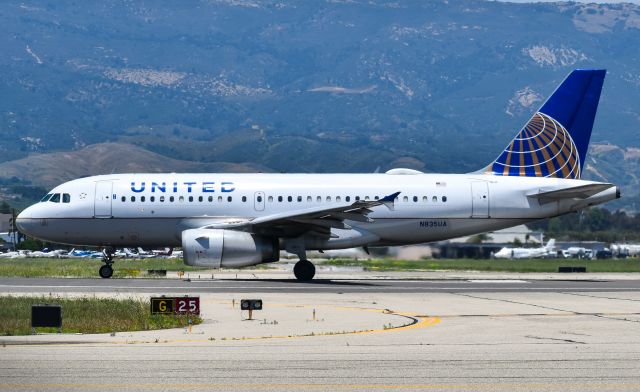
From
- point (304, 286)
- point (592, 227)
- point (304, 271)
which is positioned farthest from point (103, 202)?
point (592, 227)

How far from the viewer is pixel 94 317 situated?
3034cm

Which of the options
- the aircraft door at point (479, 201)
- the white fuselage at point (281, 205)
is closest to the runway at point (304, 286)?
the white fuselage at point (281, 205)

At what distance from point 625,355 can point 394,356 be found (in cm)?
428

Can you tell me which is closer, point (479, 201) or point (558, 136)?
point (479, 201)

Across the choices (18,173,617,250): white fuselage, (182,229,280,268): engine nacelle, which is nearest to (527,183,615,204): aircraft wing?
(18,173,617,250): white fuselage

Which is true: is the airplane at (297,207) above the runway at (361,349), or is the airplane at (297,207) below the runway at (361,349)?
above

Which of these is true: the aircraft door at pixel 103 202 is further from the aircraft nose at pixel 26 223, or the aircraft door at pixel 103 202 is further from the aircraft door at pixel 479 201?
the aircraft door at pixel 479 201

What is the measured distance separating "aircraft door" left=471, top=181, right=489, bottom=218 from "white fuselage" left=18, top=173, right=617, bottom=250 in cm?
4

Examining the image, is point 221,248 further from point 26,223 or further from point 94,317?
point 94,317

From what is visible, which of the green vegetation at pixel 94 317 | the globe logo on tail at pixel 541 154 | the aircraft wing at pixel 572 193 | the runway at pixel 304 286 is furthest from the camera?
the globe logo on tail at pixel 541 154

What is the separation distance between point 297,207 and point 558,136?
11512mm

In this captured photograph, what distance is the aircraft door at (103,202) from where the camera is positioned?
4950 cm

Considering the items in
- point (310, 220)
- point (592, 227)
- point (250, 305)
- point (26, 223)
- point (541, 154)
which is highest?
point (592, 227)

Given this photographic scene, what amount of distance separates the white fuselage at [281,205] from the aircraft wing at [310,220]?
54 cm
